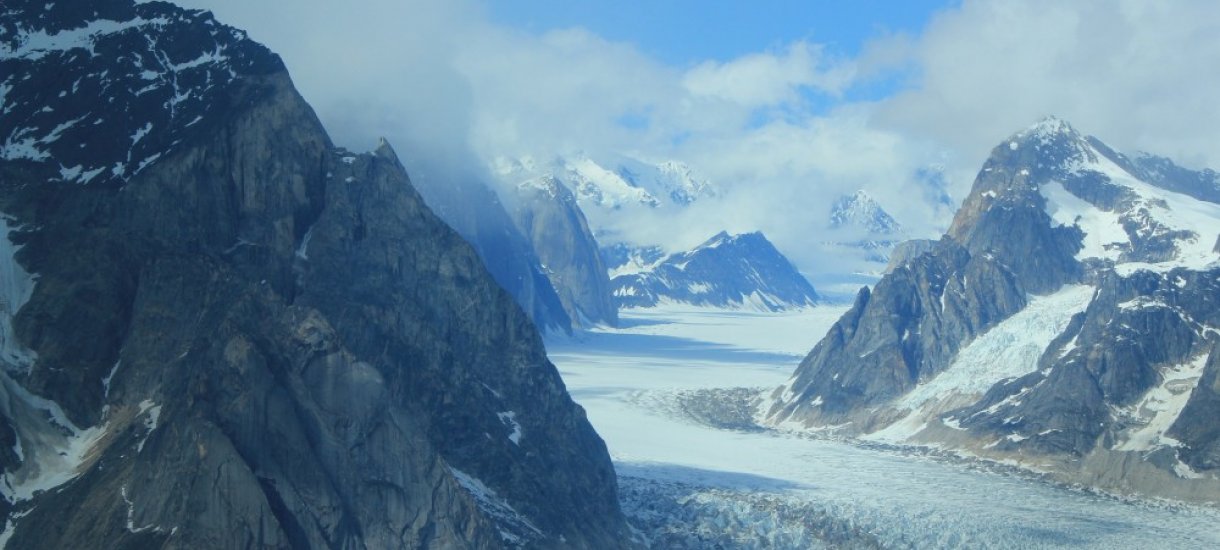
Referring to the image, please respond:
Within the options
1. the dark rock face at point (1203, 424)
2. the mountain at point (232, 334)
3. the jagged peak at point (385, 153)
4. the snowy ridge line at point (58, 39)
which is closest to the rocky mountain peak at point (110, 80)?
the snowy ridge line at point (58, 39)

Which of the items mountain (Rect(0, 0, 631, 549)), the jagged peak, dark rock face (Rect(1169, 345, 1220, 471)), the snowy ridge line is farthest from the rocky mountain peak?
dark rock face (Rect(1169, 345, 1220, 471))

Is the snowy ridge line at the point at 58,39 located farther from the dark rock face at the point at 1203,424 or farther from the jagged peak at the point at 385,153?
the dark rock face at the point at 1203,424

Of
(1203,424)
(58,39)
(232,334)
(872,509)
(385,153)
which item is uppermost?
(58,39)

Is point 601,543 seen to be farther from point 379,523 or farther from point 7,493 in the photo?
point 7,493

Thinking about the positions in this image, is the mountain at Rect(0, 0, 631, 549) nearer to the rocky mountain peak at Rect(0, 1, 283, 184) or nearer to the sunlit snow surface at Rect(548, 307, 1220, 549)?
the rocky mountain peak at Rect(0, 1, 283, 184)

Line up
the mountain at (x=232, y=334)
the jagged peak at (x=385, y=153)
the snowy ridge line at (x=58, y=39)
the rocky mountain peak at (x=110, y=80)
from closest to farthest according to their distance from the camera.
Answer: the mountain at (x=232, y=334) → the rocky mountain peak at (x=110, y=80) → the snowy ridge line at (x=58, y=39) → the jagged peak at (x=385, y=153)

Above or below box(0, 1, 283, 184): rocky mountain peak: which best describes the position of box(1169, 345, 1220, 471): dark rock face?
below

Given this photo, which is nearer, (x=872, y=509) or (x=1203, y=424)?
A: (x=872, y=509)

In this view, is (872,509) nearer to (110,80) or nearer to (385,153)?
(385,153)

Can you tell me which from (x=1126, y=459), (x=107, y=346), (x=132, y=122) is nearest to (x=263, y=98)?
(x=132, y=122)

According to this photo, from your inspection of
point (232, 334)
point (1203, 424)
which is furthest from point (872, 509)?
point (232, 334)
